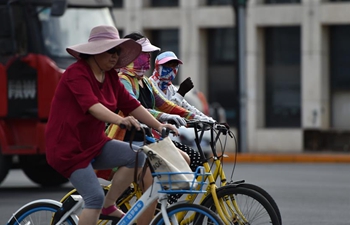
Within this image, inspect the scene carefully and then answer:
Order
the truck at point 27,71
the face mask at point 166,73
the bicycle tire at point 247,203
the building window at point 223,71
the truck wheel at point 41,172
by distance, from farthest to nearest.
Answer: the building window at point 223,71
the truck wheel at point 41,172
the truck at point 27,71
the face mask at point 166,73
the bicycle tire at point 247,203

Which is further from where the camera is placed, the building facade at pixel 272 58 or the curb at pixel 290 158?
the building facade at pixel 272 58

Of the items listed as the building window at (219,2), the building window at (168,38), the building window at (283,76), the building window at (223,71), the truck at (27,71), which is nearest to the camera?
the truck at (27,71)

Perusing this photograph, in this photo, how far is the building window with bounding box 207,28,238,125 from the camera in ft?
107

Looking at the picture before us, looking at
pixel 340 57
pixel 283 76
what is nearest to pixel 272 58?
pixel 283 76

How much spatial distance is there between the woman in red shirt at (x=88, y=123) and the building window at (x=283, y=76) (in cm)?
2519

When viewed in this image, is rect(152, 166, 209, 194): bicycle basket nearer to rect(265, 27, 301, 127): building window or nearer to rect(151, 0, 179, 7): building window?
rect(265, 27, 301, 127): building window

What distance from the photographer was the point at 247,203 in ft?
22.9

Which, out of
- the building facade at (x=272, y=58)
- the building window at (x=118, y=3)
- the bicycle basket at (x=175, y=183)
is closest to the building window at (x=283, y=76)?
the building facade at (x=272, y=58)

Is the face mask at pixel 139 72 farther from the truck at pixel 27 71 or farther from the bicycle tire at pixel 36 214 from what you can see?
the truck at pixel 27 71

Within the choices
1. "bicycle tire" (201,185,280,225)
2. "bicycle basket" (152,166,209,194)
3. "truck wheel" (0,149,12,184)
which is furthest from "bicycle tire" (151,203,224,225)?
"truck wheel" (0,149,12,184)

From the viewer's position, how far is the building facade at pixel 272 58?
30.9 m

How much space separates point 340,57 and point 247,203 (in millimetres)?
24879

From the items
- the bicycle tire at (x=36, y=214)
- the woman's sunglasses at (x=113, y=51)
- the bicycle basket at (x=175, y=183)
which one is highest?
the woman's sunglasses at (x=113, y=51)

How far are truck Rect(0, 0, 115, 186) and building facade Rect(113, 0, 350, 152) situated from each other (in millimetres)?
15967
